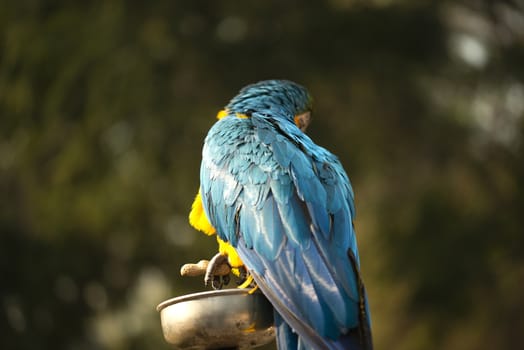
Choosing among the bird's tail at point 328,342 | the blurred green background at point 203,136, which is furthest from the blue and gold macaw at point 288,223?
the blurred green background at point 203,136

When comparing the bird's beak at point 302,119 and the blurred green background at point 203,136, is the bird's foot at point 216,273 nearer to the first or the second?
the bird's beak at point 302,119

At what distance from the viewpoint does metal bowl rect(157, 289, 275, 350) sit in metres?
2.12

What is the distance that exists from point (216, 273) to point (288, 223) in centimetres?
37

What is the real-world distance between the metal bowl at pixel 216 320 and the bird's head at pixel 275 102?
101 cm

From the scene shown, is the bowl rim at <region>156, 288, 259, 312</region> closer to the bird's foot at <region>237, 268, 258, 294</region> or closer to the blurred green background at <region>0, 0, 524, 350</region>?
the bird's foot at <region>237, 268, 258, 294</region>

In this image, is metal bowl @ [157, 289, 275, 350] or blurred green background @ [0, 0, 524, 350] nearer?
metal bowl @ [157, 289, 275, 350]

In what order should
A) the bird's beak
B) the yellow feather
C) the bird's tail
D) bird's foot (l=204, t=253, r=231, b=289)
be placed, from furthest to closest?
the bird's beak, the yellow feather, bird's foot (l=204, t=253, r=231, b=289), the bird's tail

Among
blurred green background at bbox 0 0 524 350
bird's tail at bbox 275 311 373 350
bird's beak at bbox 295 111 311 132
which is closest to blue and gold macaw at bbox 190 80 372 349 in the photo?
bird's tail at bbox 275 311 373 350

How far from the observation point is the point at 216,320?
2.12 m

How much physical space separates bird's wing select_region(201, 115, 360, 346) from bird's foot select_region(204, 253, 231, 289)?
0.26 ft

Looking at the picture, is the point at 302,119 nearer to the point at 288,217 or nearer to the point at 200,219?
the point at 200,219

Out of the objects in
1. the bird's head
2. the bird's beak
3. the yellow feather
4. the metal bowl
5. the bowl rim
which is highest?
the bird's head

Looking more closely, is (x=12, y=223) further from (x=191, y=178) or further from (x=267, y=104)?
(x=267, y=104)

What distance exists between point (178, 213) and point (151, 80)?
140 cm
